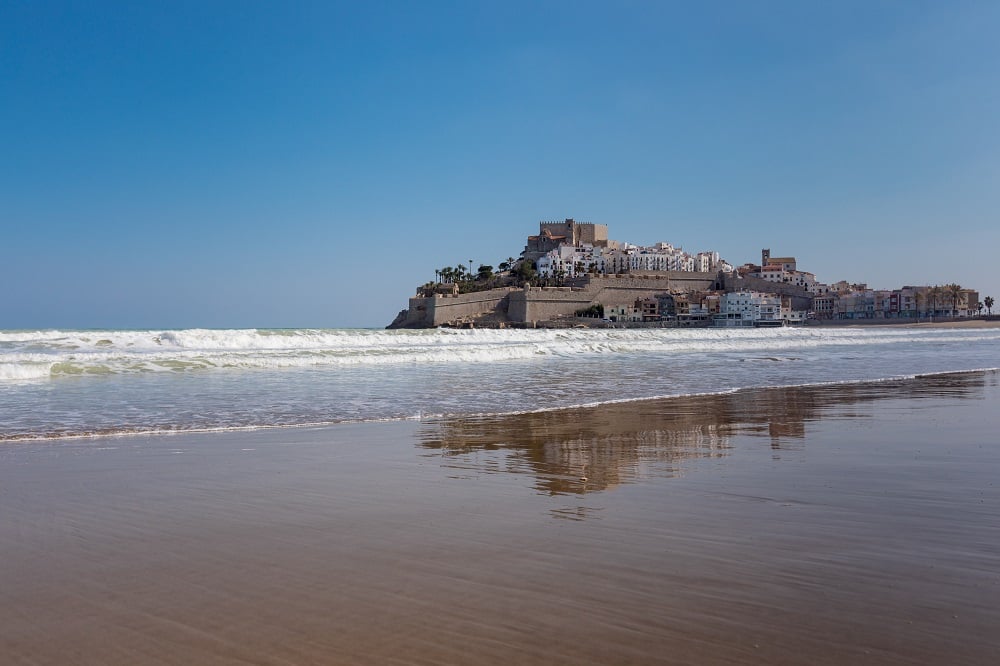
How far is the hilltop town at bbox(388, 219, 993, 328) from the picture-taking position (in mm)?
71125

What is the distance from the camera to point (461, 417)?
7.63 m

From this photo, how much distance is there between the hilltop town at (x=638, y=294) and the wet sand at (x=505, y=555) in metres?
63.8

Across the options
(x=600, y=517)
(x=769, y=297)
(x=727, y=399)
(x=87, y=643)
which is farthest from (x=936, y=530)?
(x=769, y=297)

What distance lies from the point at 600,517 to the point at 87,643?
2105 millimetres

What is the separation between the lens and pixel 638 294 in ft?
257

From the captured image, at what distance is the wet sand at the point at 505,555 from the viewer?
2006 mm

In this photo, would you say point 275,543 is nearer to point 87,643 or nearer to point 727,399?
point 87,643

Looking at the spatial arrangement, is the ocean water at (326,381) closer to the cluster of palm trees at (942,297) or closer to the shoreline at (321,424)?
the shoreline at (321,424)

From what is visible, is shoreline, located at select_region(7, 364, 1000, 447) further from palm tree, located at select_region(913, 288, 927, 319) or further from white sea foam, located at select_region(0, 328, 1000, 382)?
palm tree, located at select_region(913, 288, 927, 319)

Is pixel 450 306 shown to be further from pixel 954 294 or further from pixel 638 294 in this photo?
pixel 954 294

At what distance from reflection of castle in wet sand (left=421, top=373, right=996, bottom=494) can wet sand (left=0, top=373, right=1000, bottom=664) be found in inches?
2.2

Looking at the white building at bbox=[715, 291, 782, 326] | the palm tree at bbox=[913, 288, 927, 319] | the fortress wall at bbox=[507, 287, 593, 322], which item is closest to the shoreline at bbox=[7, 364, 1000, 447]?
the fortress wall at bbox=[507, 287, 593, 322]

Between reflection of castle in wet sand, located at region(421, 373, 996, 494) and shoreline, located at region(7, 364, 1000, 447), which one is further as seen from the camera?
shoreline, located at region(7, 364, 1000, 447)

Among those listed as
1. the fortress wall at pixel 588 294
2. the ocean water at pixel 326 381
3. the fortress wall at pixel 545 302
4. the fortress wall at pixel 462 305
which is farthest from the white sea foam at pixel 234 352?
the fortress wall at pixel 588 294
